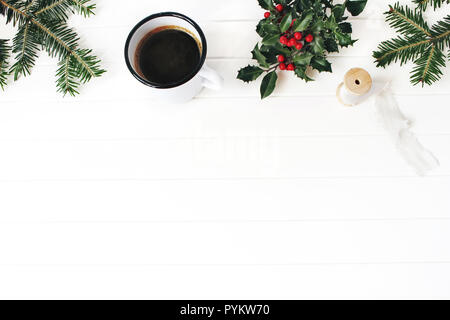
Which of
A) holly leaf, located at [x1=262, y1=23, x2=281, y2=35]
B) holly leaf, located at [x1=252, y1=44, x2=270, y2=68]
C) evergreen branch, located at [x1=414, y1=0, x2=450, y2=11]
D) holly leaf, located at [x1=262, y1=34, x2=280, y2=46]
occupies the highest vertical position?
evergreen branch, located at [x1=414, y1=0, x2=450, y2=11]

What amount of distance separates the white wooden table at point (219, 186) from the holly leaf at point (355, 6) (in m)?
0.05

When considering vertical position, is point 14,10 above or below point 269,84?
above

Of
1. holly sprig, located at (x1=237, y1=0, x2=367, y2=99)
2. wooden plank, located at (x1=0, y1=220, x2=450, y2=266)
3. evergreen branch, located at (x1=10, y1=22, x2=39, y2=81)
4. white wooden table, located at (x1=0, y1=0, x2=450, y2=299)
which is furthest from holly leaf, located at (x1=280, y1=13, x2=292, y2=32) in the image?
evergreen branch, located at (x1=10, y1=22, x2=39, y2=81)

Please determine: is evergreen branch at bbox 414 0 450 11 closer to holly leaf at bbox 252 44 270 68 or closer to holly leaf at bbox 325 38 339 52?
holly leaf at bbox 325 38 339 52

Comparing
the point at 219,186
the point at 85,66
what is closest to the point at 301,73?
the point at 219,186

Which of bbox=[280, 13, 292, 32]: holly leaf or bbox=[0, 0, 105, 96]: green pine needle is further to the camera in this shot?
bbox=[0, 0, 105, 96]: green pine needle

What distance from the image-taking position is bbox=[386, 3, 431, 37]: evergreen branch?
0.64m

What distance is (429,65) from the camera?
0.64 metres

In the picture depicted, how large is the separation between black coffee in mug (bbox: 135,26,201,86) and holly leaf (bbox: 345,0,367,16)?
0.28 m

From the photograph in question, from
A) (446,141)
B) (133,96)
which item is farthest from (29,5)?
(446,141)

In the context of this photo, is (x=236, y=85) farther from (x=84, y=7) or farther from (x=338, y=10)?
(x=84, y=7)

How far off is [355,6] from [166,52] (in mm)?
349

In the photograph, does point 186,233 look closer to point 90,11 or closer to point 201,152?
Result: point 201,152

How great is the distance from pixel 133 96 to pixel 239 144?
0.23 meters
